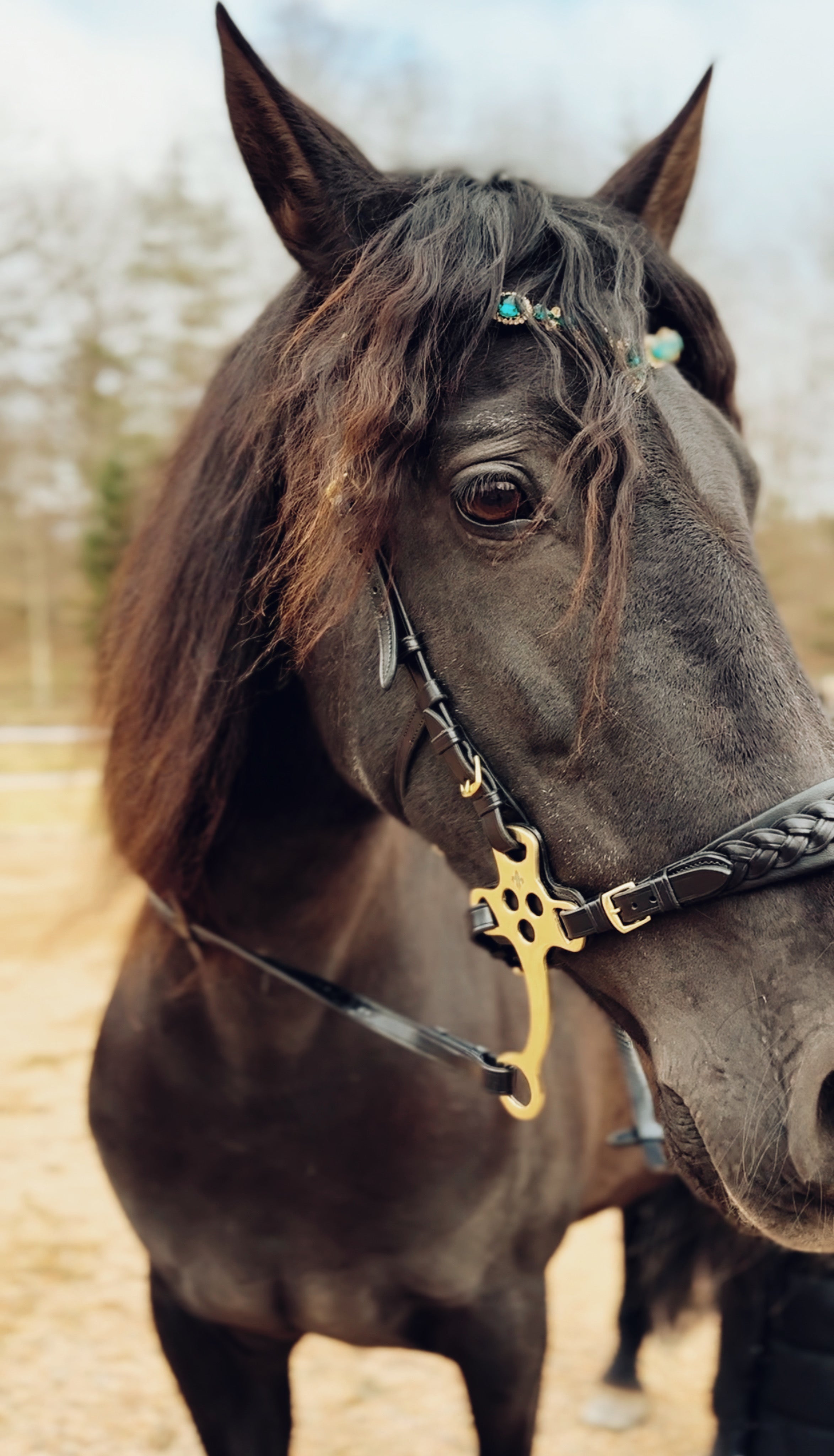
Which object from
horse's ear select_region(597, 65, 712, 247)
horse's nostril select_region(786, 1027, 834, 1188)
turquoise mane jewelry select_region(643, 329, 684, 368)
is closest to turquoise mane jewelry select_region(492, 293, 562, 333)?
turquoise mane jewelry select_region(643, 329, 684, 368)

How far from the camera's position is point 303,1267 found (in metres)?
1.85

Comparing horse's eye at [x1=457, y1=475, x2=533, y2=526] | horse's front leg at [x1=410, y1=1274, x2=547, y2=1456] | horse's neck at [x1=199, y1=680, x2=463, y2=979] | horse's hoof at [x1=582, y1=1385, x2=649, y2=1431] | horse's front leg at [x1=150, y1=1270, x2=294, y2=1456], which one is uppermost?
horse's eye at [x1=457, y1=475, x2=533, y2=526]

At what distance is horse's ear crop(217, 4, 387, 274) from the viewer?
133 centimetres

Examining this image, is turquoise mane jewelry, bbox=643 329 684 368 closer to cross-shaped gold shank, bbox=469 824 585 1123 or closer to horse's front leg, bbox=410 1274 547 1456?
cross-shaped gold shank, bbox=469 824 585 1123

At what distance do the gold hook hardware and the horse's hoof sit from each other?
3.04 meters

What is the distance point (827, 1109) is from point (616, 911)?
0.94 ft

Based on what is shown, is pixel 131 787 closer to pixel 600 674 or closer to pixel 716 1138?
pixel 600 674

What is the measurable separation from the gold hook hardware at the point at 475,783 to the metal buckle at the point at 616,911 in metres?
0.20

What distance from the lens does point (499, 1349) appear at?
1.89 meters

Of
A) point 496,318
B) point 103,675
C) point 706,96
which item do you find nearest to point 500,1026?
point 103,675

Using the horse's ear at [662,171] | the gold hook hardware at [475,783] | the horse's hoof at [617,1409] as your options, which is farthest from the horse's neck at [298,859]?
the horse's hoof at [617,1409]

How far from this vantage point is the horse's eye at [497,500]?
48.1 inches

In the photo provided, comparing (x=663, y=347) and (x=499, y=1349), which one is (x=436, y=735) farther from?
(x=499, y=1349)

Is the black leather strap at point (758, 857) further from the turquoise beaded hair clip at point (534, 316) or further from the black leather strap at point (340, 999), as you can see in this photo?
the black leather strap at point (340, 999)
